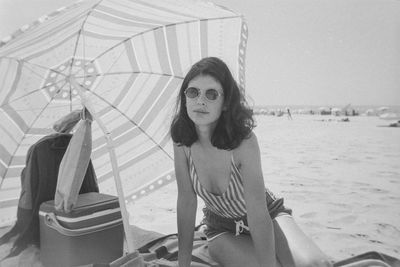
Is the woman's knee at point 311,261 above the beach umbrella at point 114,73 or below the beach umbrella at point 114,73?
below

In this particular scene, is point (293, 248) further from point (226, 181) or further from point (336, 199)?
point (336, 199)

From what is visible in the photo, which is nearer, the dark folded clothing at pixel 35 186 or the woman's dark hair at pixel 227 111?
the woman's dark hair at pixel 227 111

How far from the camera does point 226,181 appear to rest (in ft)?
6.51

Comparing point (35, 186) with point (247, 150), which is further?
point (35, 186)

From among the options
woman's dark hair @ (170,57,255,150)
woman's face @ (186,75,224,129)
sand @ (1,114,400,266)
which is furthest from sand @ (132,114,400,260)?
woman's face @ (186,75,224,129)

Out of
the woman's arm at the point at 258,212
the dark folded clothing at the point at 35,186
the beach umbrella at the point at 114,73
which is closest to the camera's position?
the woman's arm at the point at 258,212

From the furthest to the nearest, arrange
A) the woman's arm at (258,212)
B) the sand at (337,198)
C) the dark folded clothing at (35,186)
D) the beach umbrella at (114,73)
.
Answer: the sand at (337,198) → the dark folded clothing at (35,186) → the beach umbrella at (114,73) → the woman's arm at (258,212)

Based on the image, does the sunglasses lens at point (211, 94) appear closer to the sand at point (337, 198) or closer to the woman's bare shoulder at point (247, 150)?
the woman's bare shoulder at point (247, 150)

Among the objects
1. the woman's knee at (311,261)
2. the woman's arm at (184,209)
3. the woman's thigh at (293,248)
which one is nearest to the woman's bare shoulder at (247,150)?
the woman's arm at (184,209)

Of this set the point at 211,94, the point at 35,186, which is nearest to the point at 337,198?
the point at 211,94

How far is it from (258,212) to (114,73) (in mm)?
1558

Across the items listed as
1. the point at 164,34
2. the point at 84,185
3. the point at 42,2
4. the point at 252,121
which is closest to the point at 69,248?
the point at 84,185

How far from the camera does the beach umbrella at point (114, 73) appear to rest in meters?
1.93

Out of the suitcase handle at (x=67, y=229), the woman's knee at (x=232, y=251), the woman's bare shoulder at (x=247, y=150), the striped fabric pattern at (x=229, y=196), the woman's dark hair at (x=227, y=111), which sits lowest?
the woman's knee at (x=232, y=251)
